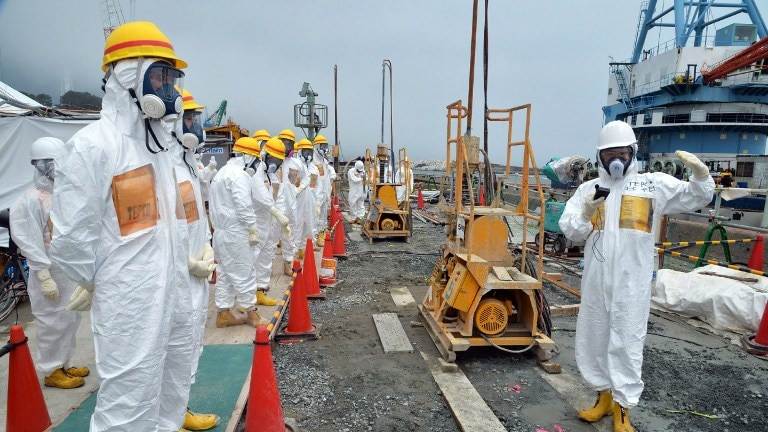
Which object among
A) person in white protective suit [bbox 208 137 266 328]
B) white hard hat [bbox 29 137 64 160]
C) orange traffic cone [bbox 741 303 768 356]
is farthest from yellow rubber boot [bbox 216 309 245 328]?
orange traffic cone [bbox 741 303 768 356]

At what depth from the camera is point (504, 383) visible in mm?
4352

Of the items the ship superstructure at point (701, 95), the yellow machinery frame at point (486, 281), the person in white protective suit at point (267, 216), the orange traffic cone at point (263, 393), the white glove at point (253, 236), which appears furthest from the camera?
the ship superstructure at point (701, 95)

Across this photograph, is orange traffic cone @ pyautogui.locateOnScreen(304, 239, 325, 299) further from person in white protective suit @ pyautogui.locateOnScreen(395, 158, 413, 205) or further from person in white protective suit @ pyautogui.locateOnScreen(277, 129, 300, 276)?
person in white protective suit @ pyautogui.locateOnScreen(395, 158, 413, 205)

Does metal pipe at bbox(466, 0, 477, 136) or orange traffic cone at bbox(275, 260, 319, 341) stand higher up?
metal pipe at bbox(466, 0, 477, 136)

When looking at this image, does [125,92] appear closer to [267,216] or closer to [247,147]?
[247,147]

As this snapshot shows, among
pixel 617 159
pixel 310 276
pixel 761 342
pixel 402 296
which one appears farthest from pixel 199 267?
pixel 761 342

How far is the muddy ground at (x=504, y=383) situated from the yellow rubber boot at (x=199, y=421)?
65cm

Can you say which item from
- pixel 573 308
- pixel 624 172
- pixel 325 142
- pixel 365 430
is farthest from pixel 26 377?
pixel 325 142

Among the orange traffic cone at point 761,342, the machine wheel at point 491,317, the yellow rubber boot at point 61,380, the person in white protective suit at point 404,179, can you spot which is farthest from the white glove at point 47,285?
the person in white protective suit at point 404,179

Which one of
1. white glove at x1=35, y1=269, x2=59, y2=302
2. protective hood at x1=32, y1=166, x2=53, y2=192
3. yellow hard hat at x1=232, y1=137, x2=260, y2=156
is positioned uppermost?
yellow hard hat at x1=232, y1=137, x2=260, y2=156

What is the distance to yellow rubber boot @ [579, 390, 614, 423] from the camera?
3660mm

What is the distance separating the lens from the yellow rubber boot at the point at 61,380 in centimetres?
365

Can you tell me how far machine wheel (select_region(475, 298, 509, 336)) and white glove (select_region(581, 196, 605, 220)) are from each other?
4.86 ft

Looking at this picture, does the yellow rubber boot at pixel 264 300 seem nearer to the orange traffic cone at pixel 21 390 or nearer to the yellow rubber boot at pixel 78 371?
the yellow rubber boot at pixel 78 371
